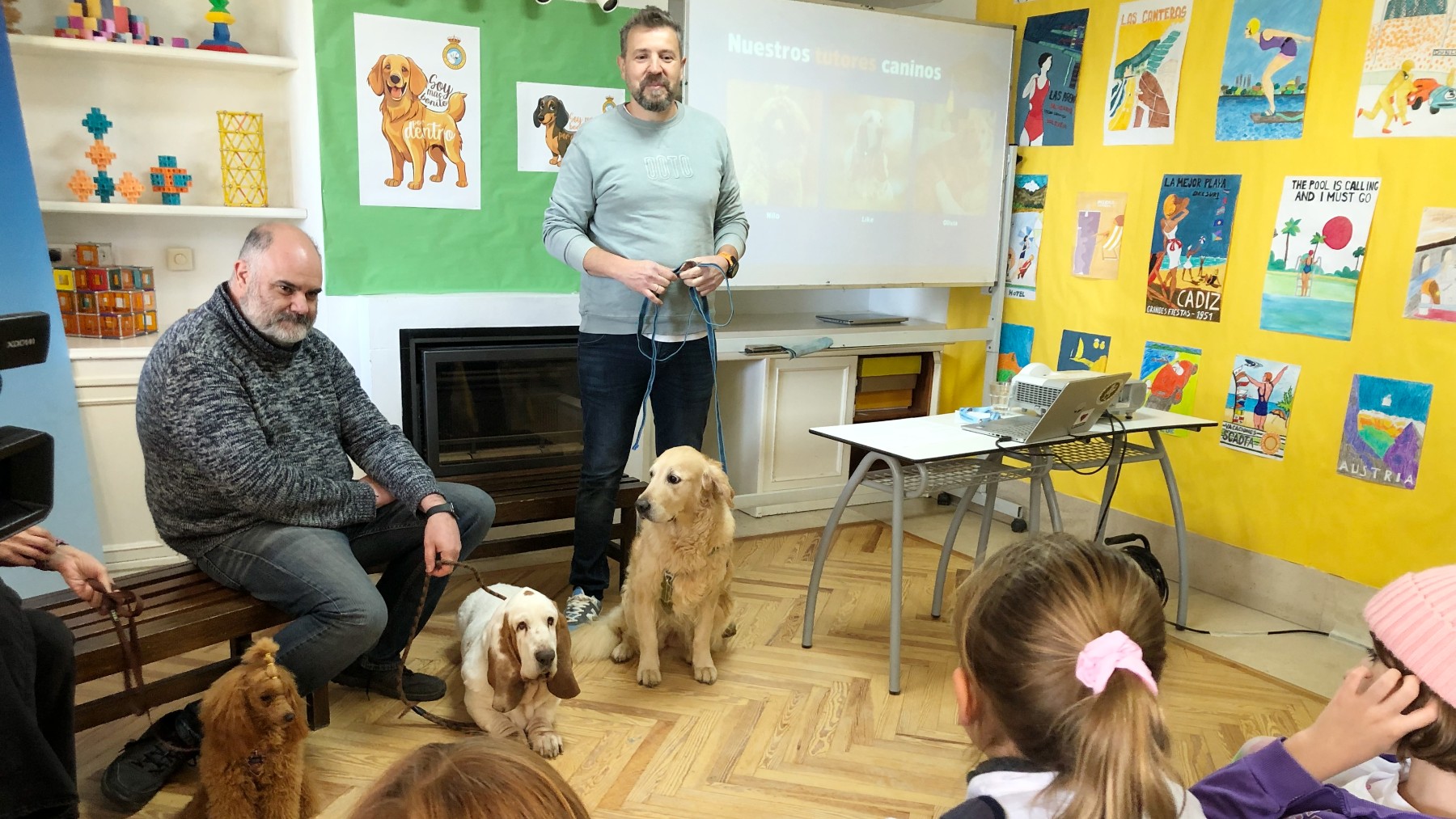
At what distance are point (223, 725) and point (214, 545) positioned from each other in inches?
20.3

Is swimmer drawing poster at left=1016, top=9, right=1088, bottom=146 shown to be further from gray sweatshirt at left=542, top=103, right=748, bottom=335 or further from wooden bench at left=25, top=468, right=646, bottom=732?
wooden bench at left=25, top=468, right=646, bottom=732

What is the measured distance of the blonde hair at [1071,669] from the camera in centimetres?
96

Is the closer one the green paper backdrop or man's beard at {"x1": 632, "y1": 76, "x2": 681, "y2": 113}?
man's beard at {"x1": 632, "y1": 76, "x2": 681, "y2": 113}

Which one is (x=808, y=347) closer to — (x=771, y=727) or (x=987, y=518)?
(x=987, y=518)

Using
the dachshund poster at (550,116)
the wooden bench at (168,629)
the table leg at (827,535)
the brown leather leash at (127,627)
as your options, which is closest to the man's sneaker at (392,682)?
the wooden bench at (168,629)

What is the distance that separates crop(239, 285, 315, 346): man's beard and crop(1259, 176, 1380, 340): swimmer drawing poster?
2953 mm

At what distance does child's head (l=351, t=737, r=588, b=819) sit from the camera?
0.67m

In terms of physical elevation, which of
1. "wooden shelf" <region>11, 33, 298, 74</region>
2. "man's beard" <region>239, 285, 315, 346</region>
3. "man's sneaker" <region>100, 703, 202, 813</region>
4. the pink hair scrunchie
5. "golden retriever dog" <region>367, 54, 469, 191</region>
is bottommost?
"man's sneaker" <region>100, 703, 202, 813</region>

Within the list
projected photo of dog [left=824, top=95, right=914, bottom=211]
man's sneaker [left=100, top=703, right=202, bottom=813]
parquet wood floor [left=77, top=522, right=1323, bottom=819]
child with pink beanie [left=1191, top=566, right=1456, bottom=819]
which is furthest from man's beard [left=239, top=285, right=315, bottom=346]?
projected photo of dog [left=824, top=95, right=914, bottom=211]

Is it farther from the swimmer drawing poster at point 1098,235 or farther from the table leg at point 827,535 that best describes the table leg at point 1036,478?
the swimmer drawing poster at point 1098,235

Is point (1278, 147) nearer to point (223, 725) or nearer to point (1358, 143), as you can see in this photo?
point (1358, 143)

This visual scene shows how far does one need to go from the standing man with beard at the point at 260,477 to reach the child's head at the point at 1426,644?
185cm

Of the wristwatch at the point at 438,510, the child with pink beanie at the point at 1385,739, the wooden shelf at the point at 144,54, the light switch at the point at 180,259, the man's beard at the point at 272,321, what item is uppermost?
the wooden shelf at the point at 144,54

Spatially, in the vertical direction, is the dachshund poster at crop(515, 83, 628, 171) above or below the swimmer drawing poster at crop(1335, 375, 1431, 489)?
above
